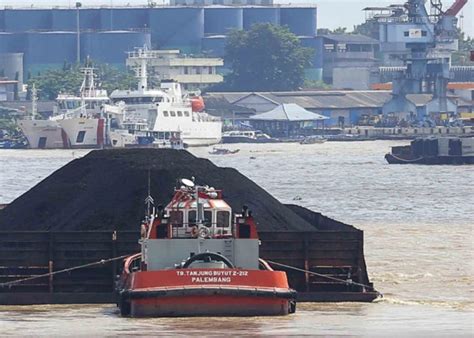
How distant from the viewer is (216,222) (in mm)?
31641

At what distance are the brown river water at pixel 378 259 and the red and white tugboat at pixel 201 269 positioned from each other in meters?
0.23

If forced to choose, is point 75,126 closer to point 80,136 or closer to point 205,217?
point 80,136

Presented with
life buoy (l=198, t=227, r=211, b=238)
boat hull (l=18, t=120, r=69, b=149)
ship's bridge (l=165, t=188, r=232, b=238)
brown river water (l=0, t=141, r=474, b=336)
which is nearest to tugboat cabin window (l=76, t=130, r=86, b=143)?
boat hull (l=18, t=120, r=69, b=149)

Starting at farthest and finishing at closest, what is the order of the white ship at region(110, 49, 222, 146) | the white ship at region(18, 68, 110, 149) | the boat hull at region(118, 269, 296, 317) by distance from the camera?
the white ship at region(18, 68, 110, 149) < the white ship at region(110, 49, 222, 146) < the boat hull at region(118, 269, 296, 317)

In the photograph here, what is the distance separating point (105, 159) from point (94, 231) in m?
9.26

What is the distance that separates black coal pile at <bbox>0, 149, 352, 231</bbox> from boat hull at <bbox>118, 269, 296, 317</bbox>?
20.0 ft

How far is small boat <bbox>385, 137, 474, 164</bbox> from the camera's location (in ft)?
419

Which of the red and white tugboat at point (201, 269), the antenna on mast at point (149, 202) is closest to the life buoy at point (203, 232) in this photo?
the red and white tugboat at point (201, 269)

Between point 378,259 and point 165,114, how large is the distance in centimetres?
11670

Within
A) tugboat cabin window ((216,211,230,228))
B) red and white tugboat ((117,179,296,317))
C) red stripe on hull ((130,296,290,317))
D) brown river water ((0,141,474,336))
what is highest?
tugboat cabin window ((216,211,230,228))

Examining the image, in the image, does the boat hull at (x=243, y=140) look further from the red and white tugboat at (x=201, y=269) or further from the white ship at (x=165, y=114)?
the red and white tugboat at (x=201, y=269)

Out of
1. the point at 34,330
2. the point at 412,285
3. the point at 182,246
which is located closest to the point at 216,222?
the point at 182,246

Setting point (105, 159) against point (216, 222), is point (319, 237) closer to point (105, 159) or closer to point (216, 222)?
point (216, 222)

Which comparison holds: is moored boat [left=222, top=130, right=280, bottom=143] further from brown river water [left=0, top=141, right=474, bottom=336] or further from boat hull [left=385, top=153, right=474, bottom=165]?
brown river water [left=0, top=141, right=474, bottom=336]
